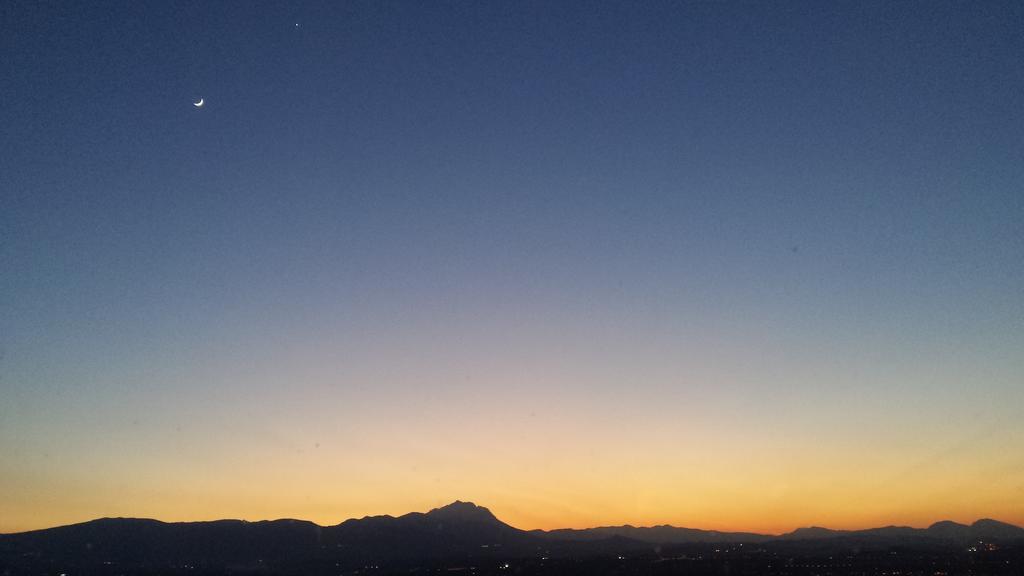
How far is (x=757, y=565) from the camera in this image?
123 metres

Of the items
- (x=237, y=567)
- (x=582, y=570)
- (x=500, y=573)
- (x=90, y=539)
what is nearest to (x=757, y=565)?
(x=582, y=570)

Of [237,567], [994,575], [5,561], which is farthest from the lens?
[237,567]

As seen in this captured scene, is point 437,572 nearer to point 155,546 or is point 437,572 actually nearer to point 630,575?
point 630,575

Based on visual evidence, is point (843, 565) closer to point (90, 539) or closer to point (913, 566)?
point (913, 566)

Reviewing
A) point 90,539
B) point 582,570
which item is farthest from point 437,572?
point 90,539

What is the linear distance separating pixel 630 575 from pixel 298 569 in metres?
90.1

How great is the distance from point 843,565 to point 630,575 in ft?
174

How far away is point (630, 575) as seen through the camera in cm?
10519

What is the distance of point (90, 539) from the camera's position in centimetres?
18750

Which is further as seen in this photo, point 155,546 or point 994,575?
point 155,546

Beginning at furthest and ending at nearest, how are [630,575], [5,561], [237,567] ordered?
[237,567], [5,561], [630,575]

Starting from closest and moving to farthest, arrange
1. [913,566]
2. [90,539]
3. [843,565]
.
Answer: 1. [913,566]
2. [843,565]
3. [90,539]

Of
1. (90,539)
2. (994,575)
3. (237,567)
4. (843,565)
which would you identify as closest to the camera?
(994,575)

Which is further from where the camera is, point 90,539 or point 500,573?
point 90,539
